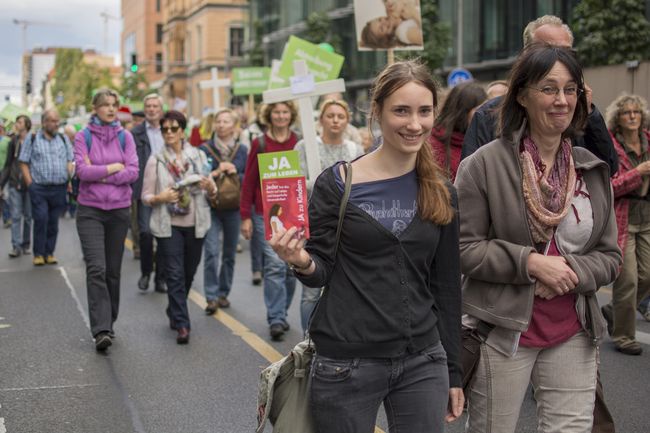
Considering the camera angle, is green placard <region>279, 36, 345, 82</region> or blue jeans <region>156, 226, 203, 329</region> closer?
blue jeans <region>156, 226, 203, 329</region>

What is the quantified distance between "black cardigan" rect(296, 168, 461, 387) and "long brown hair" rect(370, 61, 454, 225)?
58 millimetres

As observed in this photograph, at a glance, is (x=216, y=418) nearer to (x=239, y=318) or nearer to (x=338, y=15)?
(x=239, y=318)

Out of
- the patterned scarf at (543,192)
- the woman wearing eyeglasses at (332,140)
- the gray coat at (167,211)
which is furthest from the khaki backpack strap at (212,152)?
the patterned scarf at (543,192)

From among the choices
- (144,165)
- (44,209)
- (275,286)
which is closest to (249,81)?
(44,209)

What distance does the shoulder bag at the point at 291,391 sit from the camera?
326cm

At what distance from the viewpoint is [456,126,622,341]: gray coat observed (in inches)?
141

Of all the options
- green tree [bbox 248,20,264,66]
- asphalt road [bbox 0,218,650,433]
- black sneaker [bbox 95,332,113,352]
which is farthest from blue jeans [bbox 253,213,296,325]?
green tree [bbox 248,20,264,66]

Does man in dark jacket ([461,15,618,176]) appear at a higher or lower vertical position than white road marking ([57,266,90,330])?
higher

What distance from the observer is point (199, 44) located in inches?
3206

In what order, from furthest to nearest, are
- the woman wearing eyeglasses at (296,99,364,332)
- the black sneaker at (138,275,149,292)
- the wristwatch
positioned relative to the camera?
the black sneaker at (138,275,149,292) < the woman wearing eyeglasses at (296,99,364,332) < the wristwatch

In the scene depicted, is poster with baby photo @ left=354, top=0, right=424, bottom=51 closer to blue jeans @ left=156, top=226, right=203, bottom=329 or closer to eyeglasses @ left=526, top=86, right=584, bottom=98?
blue jeans @ left=156, top=226, right=203, bottom=329

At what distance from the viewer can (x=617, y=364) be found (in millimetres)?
7152

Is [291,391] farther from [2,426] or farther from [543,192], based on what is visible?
[2,426]

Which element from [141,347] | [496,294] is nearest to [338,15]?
[141,347]
